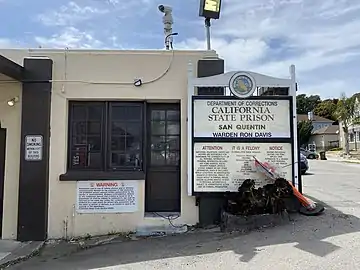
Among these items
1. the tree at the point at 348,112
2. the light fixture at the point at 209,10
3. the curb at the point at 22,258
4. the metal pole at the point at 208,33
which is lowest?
the curb at the point at 22,258

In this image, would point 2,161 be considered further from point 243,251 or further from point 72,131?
point 243,251

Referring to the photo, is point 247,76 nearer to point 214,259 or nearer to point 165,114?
point 165,114

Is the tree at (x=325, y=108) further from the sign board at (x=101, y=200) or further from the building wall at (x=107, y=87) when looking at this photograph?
the sign board at (x=101, y=200)

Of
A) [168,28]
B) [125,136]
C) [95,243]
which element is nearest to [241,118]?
[125,136]

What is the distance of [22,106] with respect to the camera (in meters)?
8.05

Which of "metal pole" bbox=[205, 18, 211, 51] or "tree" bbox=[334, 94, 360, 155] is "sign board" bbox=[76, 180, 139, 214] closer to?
"metal pole" bbox=[205, 18, 211, 51]

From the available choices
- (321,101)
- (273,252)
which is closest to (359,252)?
(273,252)

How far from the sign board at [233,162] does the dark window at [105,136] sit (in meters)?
1.31

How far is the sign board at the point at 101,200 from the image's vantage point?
802cm

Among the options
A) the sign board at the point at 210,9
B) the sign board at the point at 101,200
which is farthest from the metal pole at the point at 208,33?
the sign board at the point at 101,200

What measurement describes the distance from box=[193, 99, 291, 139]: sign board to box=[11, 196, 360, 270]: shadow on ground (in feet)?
5.97

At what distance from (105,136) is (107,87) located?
1002mm

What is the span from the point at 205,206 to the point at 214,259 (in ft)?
6.86

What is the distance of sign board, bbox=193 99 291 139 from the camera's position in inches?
317
